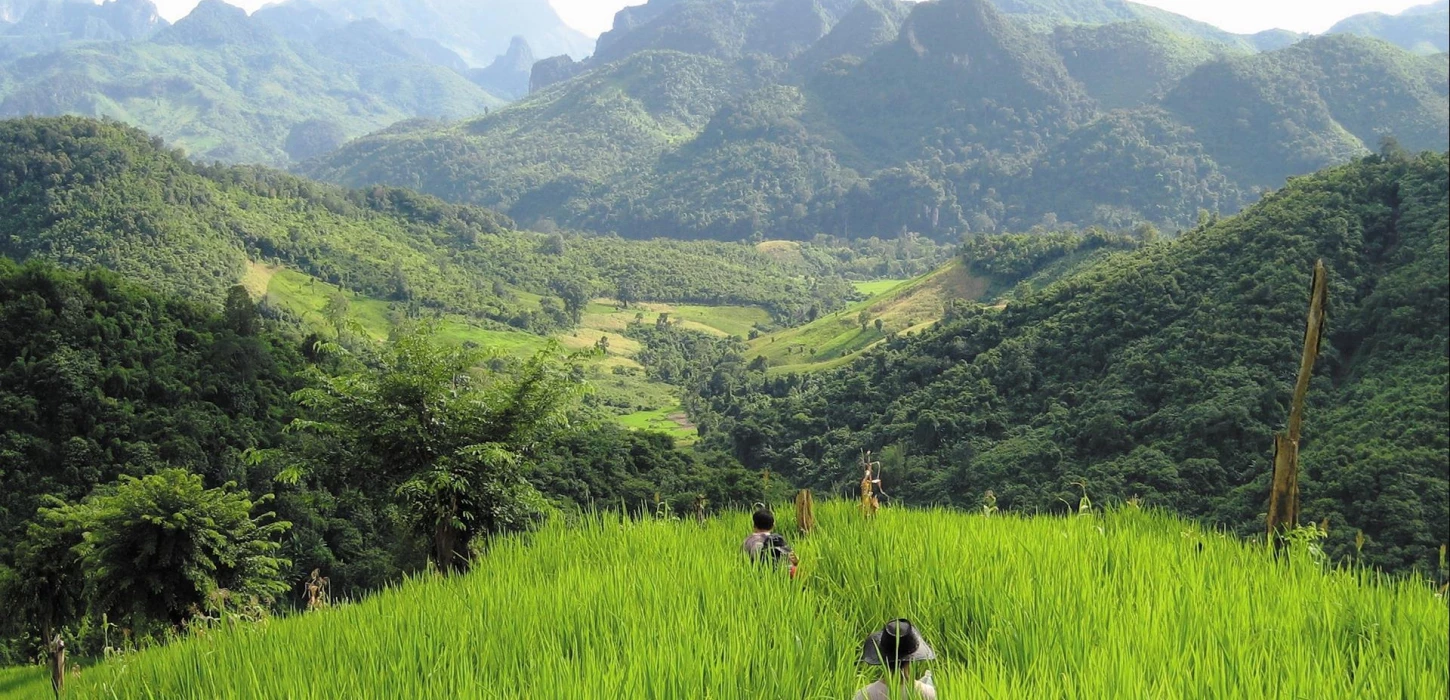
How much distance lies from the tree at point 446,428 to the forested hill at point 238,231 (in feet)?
312

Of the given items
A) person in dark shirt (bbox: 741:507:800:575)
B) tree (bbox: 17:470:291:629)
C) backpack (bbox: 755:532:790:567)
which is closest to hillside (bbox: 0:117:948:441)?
tree (bbox: 17:470:291:629)

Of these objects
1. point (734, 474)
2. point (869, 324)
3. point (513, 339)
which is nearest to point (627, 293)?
point (513, 339)

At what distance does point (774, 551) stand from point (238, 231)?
14463 centimetres

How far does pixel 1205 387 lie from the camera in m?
53.6

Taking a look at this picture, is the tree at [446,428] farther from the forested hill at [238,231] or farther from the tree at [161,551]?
the forested hill at [238,231]

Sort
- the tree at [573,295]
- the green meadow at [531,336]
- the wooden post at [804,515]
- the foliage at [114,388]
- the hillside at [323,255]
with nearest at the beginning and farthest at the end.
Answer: the wooden post at [804,515] < the foliage at [114,388] < the hillside at [323,255] < the green meadow at [531,336] < the tree at [573,295]

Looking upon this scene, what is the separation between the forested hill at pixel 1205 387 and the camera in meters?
40.8

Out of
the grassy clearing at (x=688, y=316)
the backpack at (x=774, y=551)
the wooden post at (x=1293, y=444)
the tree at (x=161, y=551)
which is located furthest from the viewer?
the grassy clearing at (x=688, y=316)

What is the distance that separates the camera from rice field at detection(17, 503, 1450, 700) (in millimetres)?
3840

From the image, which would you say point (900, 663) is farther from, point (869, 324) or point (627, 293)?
point (627, 293)

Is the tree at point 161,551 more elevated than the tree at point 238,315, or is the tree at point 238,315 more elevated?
the tree at point 238,315

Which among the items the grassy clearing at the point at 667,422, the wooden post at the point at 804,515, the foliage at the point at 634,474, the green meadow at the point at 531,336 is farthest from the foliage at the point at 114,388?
→ the grassy clearing at the point at 667,422

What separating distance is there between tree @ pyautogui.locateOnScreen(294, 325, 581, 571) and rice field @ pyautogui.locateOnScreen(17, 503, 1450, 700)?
8.24 m

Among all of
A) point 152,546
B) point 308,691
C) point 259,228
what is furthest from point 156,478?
point 259,228
